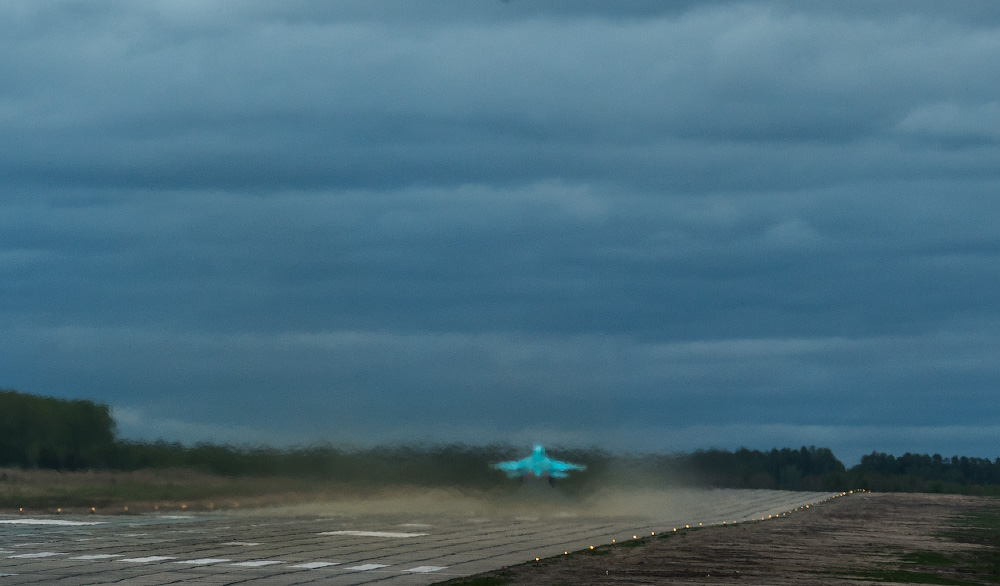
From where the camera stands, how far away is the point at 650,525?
253ft

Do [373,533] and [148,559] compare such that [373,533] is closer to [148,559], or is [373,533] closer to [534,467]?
[148,559]

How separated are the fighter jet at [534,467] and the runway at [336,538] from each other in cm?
216

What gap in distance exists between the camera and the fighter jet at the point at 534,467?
91.0 m

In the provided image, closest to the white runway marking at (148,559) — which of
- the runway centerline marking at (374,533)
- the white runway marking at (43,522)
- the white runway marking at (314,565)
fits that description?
the white runway marking at (314,565)

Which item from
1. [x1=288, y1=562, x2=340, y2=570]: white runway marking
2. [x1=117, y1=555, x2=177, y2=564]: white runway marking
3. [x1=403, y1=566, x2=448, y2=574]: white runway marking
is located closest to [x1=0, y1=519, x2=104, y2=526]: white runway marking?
[x1=117, y1=555, x2=177, y2=564]: white runway marking

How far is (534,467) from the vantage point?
3580 inches

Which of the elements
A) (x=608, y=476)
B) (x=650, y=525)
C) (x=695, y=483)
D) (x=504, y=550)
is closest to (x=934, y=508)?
(x=695, y=483)

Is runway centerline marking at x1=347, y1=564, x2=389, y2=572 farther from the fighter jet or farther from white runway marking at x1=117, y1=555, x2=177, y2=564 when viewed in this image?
the fighter jet

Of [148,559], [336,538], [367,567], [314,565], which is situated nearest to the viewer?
[367,567]

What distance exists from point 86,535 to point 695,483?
6465 centimetres

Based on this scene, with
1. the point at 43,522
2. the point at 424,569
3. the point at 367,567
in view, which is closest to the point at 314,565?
the point at 367,567

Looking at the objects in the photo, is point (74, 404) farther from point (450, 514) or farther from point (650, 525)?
point (650, 525)

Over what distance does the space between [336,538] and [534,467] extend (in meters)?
29.0

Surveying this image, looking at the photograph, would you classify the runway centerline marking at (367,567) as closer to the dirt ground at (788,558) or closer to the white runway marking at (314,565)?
the white runway marking at (314,565)
